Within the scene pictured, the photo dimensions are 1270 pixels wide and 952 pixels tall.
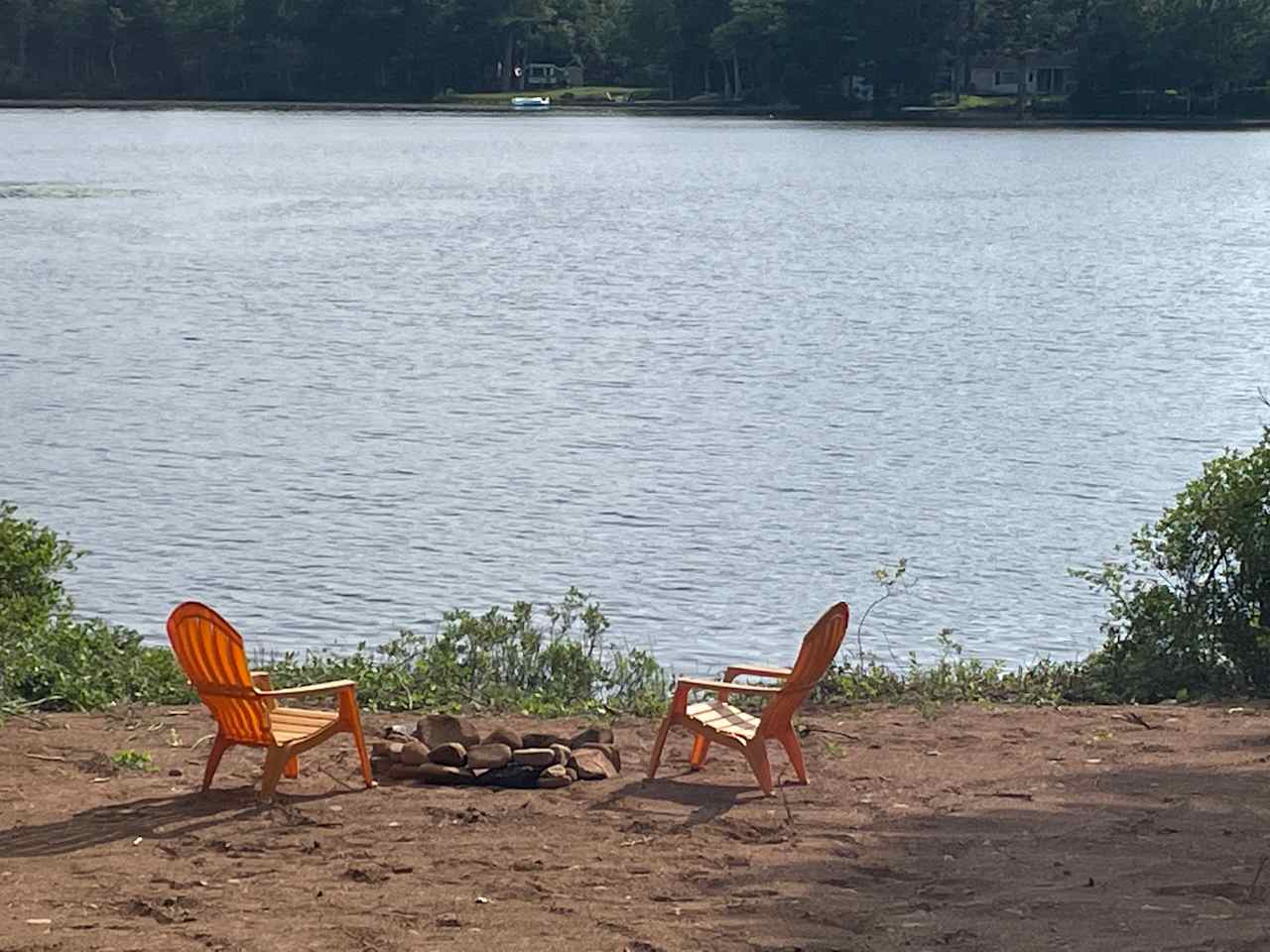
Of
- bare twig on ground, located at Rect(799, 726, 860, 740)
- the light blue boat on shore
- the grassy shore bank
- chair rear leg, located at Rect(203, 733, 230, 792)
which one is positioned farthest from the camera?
the light blue boat on shore

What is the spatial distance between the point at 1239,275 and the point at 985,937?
3678 cm

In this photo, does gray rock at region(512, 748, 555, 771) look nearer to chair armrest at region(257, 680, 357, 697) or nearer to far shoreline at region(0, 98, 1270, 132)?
chair armrest at region(257, 680, 357, 697)

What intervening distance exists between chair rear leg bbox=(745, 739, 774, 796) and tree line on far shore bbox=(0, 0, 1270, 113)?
99594 millimetres

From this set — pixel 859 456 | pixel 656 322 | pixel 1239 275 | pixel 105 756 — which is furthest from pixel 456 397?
pixel 1239 275

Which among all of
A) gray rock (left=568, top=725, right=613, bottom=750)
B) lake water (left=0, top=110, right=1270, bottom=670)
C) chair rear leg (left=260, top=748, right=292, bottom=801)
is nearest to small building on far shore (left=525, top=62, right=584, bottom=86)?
lake water (left=0, top=110, right=1270, bottom=670)

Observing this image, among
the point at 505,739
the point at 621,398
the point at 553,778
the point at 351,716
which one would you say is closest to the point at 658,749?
the point at 553,778

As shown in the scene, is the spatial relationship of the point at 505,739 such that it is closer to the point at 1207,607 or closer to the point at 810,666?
the point at 810,666

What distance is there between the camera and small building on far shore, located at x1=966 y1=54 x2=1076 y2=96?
354ft

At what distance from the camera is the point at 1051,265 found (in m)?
42.4

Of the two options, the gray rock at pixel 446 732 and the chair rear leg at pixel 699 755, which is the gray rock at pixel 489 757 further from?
the chair rear leg at pixel 699 755

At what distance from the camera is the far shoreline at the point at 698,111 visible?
105 m

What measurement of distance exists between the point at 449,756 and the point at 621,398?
16.3 metres

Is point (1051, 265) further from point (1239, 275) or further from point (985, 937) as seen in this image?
point (985, 937)

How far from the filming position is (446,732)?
24.5 ft
